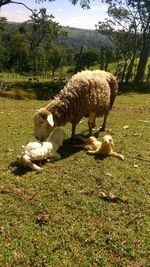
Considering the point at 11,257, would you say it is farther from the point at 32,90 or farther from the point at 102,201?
the point at 32,90

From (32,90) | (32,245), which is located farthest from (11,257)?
(32,90)

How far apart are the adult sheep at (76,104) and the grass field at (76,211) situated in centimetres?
101

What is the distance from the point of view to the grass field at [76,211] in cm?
679

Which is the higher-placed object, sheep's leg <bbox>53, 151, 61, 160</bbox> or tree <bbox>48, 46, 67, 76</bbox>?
sheep's leg <bbox>53, 151, 61, 160</bbox>

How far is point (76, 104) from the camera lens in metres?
11.5

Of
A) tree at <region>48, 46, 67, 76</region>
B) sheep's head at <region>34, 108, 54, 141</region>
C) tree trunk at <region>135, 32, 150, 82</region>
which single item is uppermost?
sheep's head at <region>34, 108, 54, 141</region>

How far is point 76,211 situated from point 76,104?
411 centimetres

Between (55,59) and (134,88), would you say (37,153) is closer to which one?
(134,88)

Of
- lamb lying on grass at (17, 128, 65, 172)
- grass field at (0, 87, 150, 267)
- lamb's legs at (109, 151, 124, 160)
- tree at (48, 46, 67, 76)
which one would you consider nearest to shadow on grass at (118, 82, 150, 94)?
grass field at (0, 87, 150, 267)

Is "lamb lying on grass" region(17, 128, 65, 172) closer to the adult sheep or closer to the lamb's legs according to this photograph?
the adult sheep

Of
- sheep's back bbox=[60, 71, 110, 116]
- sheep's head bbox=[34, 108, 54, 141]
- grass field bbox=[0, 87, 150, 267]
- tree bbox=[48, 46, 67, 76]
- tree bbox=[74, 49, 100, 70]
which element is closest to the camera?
grass field bbox=[0, 87, 150, 267]

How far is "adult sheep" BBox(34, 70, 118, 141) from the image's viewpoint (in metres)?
10.6

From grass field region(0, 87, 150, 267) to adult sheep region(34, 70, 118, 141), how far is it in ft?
3.31

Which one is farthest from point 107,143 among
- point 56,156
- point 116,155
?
point 56,156
